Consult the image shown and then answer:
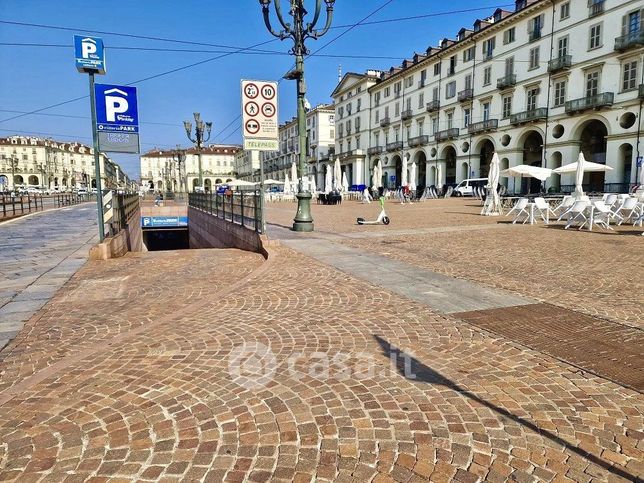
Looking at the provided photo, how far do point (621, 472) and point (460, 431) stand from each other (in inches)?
30.1

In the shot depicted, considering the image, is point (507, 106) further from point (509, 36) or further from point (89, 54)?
point (89, 54)

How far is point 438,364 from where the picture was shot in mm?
3359

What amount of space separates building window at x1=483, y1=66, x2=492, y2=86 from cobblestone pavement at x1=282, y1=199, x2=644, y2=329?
1345 inches

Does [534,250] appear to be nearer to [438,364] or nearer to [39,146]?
[438,364]

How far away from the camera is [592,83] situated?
108ft

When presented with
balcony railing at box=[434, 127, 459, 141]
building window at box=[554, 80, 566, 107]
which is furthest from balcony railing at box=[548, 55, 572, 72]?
balcony railing at box=[434, 127, 459, 141]

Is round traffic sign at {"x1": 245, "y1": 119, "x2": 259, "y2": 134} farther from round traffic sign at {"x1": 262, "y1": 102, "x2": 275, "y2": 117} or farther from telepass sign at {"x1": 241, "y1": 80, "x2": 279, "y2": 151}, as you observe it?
round traffic sign at {"x1": 262, "y1": 102, "x2": 275, "y2": 117}

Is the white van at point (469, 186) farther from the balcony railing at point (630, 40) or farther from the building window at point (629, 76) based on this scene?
the balcony railing at point (630, 40)

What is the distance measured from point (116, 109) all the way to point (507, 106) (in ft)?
131

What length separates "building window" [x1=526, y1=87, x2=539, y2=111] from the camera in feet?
124

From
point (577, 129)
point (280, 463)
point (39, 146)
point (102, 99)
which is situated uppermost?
point (39, 146)

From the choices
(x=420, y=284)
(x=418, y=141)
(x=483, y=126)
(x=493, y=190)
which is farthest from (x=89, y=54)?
(x=418, y=141)

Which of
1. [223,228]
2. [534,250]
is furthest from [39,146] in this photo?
[534,250]

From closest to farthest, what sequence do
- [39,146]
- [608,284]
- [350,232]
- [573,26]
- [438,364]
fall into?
[438,364], [608,284], [350,232], [573,26], [39,146]
